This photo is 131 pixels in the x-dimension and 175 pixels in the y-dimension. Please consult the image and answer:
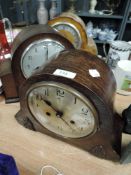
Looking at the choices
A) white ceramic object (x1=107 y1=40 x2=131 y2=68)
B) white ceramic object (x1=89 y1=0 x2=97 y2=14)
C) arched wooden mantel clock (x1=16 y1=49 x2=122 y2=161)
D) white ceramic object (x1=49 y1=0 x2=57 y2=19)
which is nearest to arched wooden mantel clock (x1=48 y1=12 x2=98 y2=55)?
white ceramic object (x1=107 y1=40 x2=131 y2=68)

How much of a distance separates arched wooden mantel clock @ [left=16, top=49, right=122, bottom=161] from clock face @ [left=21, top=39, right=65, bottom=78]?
0.08 metres

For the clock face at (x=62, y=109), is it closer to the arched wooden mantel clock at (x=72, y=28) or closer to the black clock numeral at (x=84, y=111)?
the black clock numeral at (x=84, y=111)

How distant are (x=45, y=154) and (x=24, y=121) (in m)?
0.13

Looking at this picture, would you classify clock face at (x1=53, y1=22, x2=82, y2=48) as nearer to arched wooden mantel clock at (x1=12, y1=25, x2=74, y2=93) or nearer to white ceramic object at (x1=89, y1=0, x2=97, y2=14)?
arched wooden mantel clock at (x1=12, y1=25, x2=74, y2=93)

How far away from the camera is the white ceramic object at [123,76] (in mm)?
600

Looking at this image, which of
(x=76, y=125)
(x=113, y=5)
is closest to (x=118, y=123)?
(x=76, y=125)

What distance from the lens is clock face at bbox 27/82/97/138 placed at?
0.40 m

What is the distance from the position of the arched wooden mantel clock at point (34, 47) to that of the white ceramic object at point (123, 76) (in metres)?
0.19

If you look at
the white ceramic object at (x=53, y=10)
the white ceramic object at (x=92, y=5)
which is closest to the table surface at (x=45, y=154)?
the white ceramic object at (x=53, y=10)

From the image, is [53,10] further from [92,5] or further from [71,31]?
[71,31]

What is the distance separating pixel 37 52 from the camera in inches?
21.6

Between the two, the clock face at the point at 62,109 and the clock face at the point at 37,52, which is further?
the clock face at the point at 37,52

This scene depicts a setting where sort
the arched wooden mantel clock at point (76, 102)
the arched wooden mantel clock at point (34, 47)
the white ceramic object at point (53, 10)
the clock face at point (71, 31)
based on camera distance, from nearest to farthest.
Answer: the arched wooden mantel clock at point (76, 102) → the arched wooden mantel clock at point (34, 47) → the clock face at point (71, 31) → the white ceramic object at point (53, 10)

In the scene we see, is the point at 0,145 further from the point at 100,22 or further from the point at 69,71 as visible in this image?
the point at 100,22
